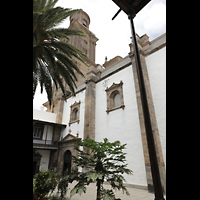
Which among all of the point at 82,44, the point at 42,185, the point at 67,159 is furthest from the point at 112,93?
the point at 82,44

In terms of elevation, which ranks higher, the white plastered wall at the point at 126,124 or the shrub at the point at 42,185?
the white plastered wall at the point at 126,124

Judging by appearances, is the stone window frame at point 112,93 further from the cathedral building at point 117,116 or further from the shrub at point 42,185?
the shrub at point 42,185

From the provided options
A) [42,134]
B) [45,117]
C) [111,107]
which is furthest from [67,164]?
[111,107]

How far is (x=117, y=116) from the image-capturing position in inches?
448

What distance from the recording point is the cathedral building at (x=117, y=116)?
8.74 meters

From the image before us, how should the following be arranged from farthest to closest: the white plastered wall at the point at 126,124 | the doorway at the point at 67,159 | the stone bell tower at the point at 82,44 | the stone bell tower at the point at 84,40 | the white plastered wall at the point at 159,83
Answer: the stone bell tower at the point at 84,40, the stone bell tower at the point at 82,44, the doorway at the point at 67,159, the white plastered wall at the point at 126,124, the white plastered wall at the point at 159,83

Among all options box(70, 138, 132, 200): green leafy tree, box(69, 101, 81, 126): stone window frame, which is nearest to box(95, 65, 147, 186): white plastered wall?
box(69, 101, 81, 126): stone window frame

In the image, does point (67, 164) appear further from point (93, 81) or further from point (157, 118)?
point (157, 118)

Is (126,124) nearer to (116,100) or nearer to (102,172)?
(116,100)

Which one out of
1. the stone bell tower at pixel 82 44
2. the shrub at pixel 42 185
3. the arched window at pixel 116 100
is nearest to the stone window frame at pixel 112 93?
the arched window at pixel 116 100

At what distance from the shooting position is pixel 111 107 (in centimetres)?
1230
